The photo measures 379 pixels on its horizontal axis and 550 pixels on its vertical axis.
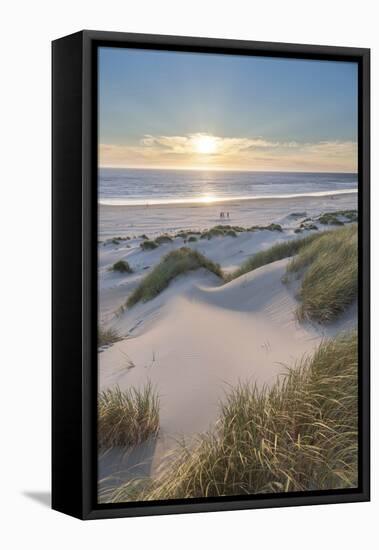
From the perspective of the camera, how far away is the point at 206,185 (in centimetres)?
952

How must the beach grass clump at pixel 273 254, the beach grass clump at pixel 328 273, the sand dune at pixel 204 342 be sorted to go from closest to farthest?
the sand dune at pixel 204 342
the beach grass clump at pixel 273 254
the beach grass clump at pixel 328 273

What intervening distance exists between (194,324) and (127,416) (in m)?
0.71

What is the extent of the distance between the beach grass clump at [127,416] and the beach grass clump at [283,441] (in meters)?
0.25

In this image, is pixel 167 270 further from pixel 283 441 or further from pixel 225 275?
pixel 283 441

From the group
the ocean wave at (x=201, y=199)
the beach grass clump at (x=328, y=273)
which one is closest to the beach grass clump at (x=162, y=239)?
the ocean wave at (x=201, y=199)

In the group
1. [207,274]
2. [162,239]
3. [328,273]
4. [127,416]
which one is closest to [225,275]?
[207,274]

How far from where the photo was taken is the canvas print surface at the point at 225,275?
30.3 feet

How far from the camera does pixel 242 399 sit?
951cm

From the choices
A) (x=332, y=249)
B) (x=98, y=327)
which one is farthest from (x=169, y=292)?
(x=332, y=249)

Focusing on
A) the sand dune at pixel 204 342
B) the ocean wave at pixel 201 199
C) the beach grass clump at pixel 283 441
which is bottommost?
the beach grass clump at pixel 283 441

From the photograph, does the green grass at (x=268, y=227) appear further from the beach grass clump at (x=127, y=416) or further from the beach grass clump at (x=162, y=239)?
the beach grass clump at (x=127, y=416)

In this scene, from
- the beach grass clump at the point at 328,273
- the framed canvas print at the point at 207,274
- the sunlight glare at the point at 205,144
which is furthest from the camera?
the beach grass clump at the point at 328,273

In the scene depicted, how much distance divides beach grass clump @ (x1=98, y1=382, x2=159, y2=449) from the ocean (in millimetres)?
1136

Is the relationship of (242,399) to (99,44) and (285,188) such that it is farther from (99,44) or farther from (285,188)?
(99,44)
